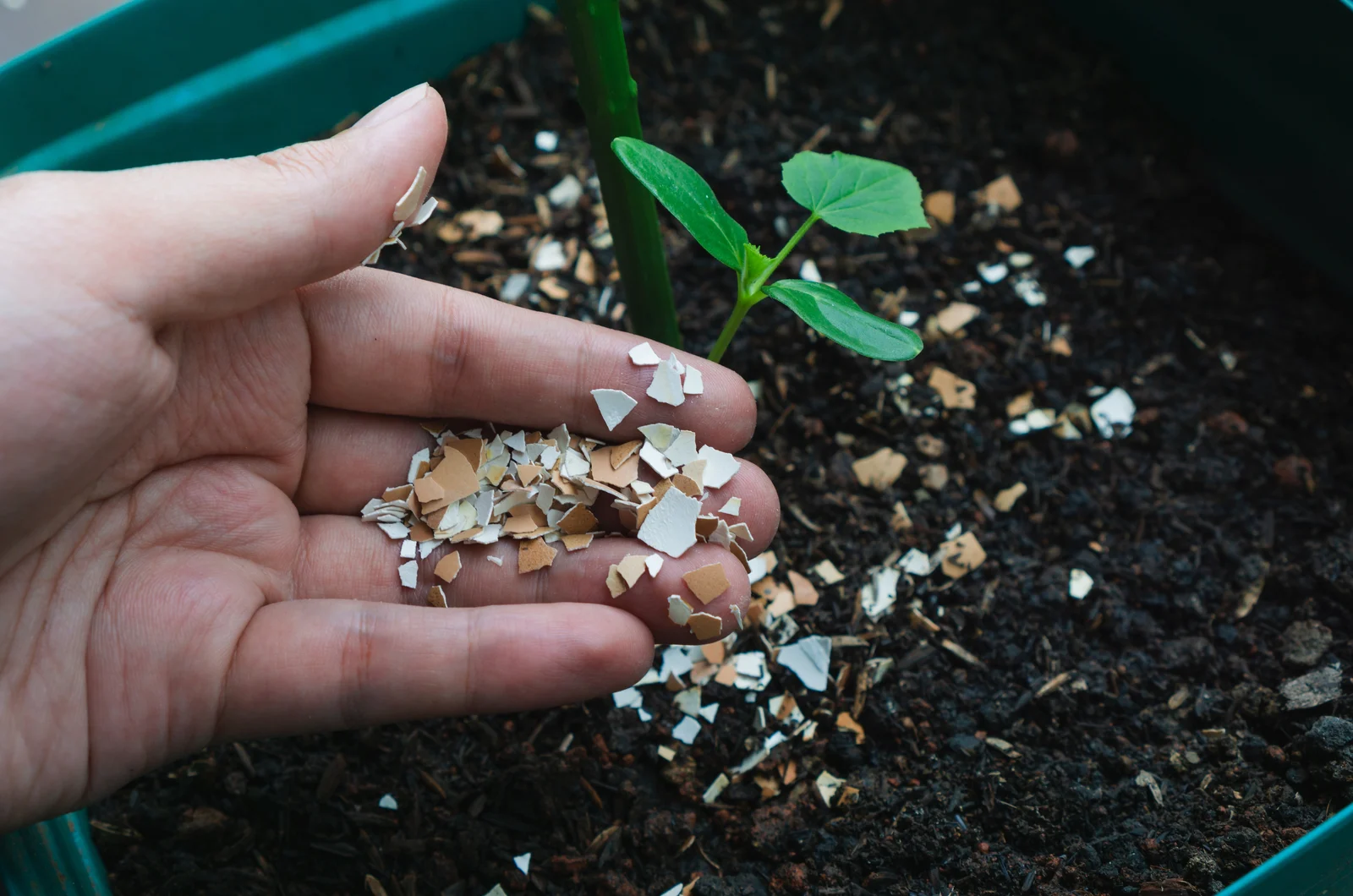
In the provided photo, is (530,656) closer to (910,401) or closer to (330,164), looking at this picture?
(330,164)

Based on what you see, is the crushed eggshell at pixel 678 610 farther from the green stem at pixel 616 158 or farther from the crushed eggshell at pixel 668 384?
the green stem at pixel 616 158

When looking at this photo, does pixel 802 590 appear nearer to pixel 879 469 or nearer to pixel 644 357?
pixel 879 469

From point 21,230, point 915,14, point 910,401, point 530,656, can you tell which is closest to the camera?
point 21,230

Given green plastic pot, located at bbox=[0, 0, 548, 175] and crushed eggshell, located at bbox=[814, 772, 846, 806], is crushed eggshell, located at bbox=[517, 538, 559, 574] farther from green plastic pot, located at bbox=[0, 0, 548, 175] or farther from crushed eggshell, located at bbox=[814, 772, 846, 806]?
green plastic pot, located at bbox=[0, 0, 548, 175]

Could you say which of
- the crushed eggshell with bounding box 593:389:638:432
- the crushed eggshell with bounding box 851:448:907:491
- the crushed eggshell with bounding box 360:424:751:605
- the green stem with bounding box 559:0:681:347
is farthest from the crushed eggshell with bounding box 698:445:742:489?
the crushed eggshell with bounding box 851:448:907:491

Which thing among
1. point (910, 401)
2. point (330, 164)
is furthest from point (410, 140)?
point (910, 401)

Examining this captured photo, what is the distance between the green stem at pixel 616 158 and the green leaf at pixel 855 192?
0.64 ft

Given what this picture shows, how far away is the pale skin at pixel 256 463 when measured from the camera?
1019 mm

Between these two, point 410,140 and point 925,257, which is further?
point 925,257

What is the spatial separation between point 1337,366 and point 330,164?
154 cm

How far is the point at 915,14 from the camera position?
1.97m

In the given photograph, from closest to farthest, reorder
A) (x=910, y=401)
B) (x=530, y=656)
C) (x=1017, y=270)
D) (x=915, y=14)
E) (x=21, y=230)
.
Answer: (x=21, y=230)
(x=530, y=656)
(x=910, y=401)
(x=1017, y=270)
(x=915, y=14)

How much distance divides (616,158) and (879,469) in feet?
2.09

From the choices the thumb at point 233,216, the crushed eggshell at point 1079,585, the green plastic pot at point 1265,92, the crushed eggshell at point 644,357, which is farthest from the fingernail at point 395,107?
the green plastic pot at point 1265,92
